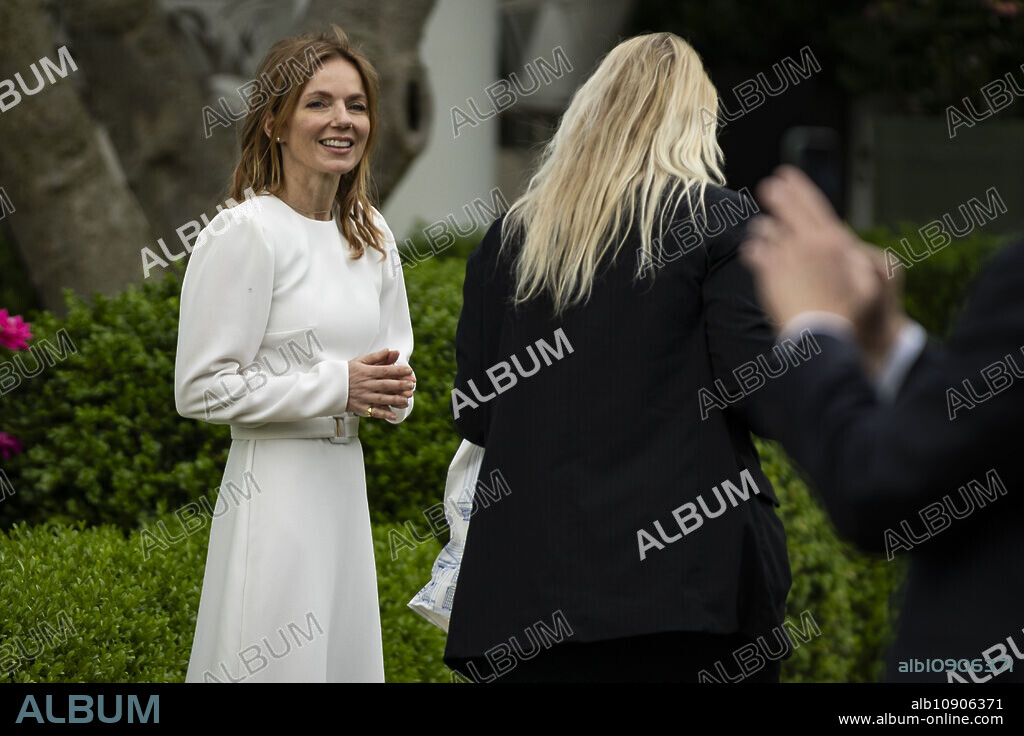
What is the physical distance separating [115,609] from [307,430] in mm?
942

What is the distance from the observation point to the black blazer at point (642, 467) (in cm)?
270

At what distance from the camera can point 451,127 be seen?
40.9 ft

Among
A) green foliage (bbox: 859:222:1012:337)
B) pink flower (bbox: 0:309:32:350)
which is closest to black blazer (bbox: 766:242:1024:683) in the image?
pink flower (bbox: 0:309:32:350)

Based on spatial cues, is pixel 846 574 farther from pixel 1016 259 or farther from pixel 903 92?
pixel 903 92

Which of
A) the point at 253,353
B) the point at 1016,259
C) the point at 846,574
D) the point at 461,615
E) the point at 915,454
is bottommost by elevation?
the point at 846,574

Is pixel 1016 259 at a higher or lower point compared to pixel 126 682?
higher

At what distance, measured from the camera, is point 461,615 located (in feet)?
9.62

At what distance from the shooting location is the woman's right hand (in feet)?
11.1

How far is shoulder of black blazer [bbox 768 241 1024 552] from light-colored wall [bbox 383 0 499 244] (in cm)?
1031

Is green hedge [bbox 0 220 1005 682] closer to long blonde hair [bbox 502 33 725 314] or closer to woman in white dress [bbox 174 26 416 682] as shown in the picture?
woman in white dress [bbox 174 26 416 682]

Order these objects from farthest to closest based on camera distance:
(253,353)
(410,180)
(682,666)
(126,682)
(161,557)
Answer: (410,180), (161,557), (126,682), (253,353), (682,666)

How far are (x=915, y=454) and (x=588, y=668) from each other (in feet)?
4.59

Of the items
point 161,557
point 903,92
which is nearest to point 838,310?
point 161,557

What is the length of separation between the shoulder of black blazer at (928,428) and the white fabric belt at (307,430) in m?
1.97
